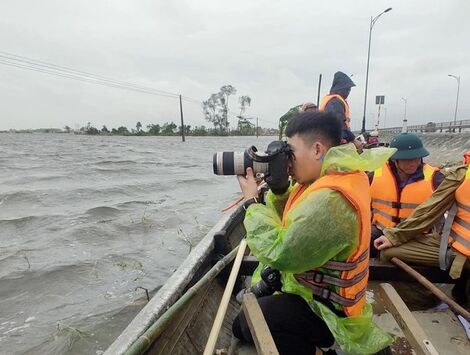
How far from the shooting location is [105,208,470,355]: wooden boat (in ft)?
7.14

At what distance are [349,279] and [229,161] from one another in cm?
83

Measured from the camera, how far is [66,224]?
8336 mm

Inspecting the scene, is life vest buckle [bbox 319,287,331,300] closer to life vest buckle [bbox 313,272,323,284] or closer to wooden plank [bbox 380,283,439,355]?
life vest buckle [bbox 313,272,323,284]

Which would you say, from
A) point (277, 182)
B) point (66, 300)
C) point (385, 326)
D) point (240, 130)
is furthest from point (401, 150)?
point (240, 130)

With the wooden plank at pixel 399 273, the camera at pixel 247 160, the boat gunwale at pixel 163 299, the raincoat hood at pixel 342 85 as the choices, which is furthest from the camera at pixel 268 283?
the raincoat hood at pixel 342 85

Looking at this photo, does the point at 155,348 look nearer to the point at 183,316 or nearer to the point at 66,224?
the point at 183,316

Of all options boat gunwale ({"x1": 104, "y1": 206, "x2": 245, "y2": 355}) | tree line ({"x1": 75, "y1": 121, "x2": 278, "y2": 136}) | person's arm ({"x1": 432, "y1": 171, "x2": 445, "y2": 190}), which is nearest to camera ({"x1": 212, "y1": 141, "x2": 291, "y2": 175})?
boat gunwale ({"x1": 104, "y1": 206, "x2": 245, "y2": 355})

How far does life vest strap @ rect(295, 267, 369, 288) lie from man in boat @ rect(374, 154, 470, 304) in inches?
59.0

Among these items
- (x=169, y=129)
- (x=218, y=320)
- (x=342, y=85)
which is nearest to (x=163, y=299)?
(x=218, y=320)

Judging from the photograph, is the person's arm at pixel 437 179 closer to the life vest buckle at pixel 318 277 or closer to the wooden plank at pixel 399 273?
the wooden plank at pixel 399 273

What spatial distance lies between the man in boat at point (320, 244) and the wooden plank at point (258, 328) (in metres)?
0.07

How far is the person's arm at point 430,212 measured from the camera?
2.88 metres

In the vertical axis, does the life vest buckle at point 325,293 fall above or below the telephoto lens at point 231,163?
below

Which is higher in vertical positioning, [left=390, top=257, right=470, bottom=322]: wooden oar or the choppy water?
[left=390, top=257, right=470, bottom=322]: wooden oar
